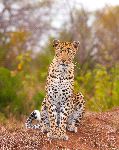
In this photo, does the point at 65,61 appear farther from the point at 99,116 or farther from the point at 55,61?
the point at 99,116

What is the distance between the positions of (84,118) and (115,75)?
5.48 meters

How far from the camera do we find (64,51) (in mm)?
7945

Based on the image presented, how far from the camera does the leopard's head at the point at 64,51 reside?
7.94 metres

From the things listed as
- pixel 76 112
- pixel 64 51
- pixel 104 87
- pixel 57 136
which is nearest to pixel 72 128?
pixel 76 112

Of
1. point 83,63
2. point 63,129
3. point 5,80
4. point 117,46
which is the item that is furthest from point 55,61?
point 117,46

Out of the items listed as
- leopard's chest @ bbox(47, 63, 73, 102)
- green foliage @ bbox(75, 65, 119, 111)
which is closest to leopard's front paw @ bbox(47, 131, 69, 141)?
leopard's chest @ bbox(47, 63, 73, 102)

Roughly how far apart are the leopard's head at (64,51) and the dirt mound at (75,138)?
1.11 metres

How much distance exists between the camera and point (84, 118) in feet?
31.1

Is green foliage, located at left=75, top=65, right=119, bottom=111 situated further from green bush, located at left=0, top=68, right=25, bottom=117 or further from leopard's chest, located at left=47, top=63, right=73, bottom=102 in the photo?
leopard's chest, located at left=47, top=63, right=73, bottom=102

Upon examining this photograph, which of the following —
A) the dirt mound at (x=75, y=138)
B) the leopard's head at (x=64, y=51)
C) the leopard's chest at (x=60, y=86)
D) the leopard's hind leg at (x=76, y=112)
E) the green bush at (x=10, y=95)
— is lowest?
the dirt mound at (x=75, y=138)

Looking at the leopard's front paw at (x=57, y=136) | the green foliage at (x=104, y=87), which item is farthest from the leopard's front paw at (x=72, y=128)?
the green foliage at (x=104, y=87)

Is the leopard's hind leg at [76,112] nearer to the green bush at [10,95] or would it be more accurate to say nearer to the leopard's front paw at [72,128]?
the leopard's front paw at [72,128]

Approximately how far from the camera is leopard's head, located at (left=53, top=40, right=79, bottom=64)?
26.0 ft

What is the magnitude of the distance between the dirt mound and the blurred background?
6.57ft
